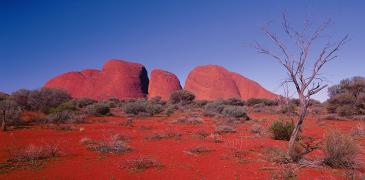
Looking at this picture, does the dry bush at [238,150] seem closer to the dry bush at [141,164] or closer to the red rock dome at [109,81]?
the dry bush at [141,164]

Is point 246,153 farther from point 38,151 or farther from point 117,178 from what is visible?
point 38,151

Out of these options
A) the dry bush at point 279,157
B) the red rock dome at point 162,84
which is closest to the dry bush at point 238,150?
the dry bush at point 279,157

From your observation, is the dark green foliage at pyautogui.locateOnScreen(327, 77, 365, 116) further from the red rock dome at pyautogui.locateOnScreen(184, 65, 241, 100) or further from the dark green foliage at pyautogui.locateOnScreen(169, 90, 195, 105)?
the red rock dome at pyautogui.locateOnScreen(184, 65, 241, 100)

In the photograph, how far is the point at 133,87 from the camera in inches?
2422

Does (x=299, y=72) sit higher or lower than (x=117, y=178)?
higher

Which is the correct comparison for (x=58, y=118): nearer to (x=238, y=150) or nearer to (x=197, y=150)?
(x=197, y=150)

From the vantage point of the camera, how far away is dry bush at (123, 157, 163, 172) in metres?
7.06

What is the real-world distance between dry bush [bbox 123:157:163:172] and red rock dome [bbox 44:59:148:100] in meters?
52.3

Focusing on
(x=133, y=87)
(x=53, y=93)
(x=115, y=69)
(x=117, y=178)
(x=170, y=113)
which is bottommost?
(x=117, y=178)

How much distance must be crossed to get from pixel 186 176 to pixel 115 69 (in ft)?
193

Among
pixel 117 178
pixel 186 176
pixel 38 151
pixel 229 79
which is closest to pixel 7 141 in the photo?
pixel 38 151

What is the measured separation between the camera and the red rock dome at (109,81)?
199 feet

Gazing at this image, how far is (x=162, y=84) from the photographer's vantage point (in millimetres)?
63844

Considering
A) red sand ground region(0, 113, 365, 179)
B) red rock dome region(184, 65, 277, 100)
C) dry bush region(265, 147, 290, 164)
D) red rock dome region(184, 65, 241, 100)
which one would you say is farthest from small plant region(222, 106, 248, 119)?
red rock dome region(184, 65, 277, 100)
